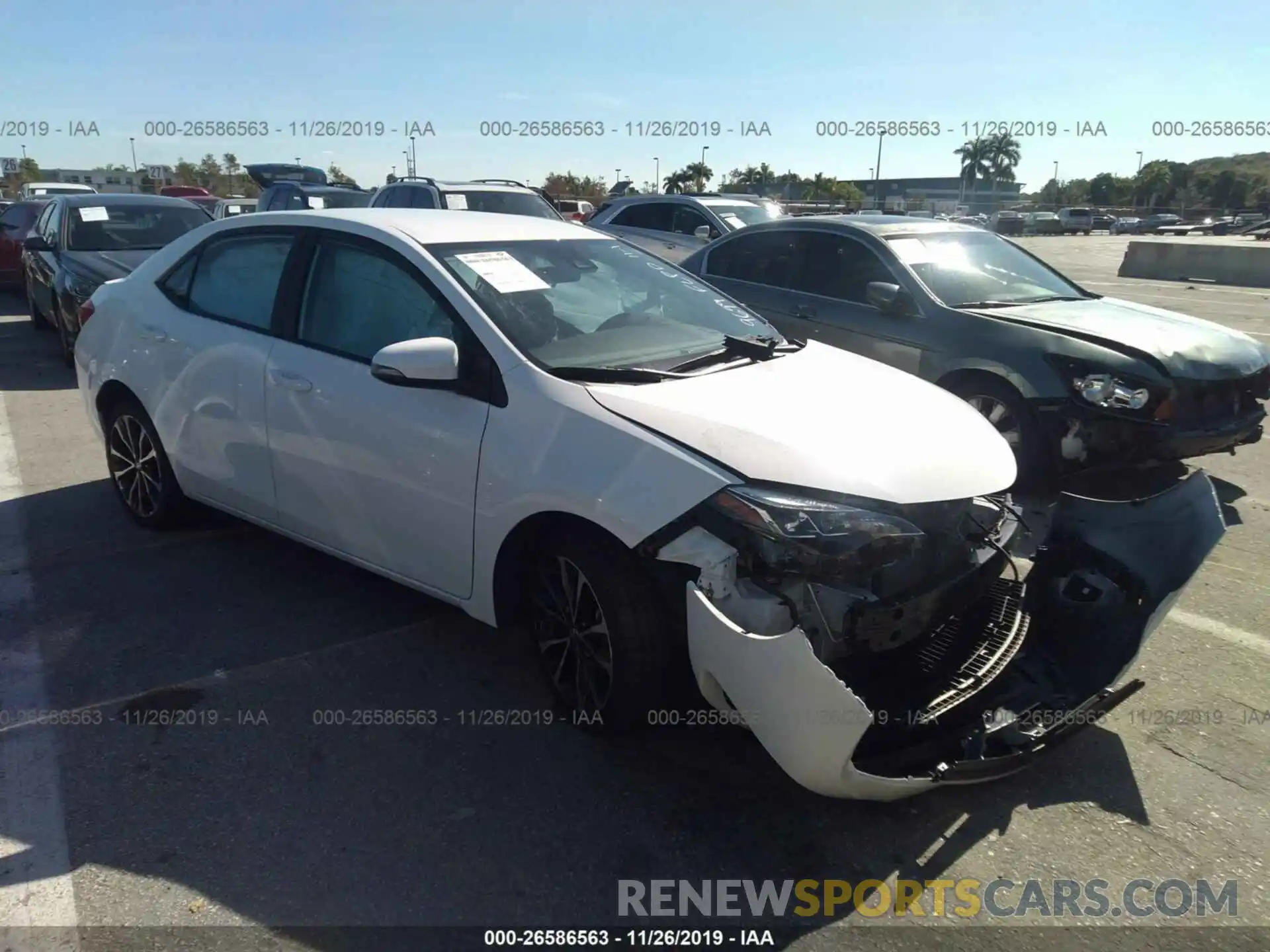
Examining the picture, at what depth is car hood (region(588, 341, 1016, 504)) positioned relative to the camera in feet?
9.18

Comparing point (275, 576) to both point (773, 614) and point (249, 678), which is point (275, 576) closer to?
point (249, 678)

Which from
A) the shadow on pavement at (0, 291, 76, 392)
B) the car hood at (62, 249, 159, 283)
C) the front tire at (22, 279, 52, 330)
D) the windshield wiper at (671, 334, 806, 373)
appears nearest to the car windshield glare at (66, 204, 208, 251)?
the car hood at (62, 249, 159, 283)

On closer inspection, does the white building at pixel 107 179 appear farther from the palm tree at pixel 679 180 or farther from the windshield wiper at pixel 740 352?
the windshield wiper at pixel 740 352

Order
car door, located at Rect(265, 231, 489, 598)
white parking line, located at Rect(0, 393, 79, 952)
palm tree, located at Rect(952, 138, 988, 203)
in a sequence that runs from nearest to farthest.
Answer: white parking line, located at Rect(0, 393, 79, 952)
car door, located at Rect(265, 231, 489, 598)
palm tree, located at Rect(952, 138, 988, 203)

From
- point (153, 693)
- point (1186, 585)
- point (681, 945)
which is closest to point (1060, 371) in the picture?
point (1186, 585)

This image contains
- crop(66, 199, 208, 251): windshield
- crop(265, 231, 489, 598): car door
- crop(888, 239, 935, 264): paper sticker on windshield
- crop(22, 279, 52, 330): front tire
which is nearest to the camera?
crop(265, 231, 489, 598): car door

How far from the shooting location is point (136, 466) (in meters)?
5.12

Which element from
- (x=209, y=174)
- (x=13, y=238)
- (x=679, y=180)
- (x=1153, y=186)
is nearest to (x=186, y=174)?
(x=209, y=174)

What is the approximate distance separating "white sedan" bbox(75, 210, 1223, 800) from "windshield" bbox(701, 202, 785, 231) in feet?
26.6

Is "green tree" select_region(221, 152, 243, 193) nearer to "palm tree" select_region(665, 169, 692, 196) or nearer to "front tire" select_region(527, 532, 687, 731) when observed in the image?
"palm tree" select_region(665, 169, 692, 196)

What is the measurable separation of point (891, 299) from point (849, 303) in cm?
53

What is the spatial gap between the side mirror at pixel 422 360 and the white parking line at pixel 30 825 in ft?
5.55

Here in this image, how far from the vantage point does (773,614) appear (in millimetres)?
2650

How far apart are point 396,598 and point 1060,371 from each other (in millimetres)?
3908
